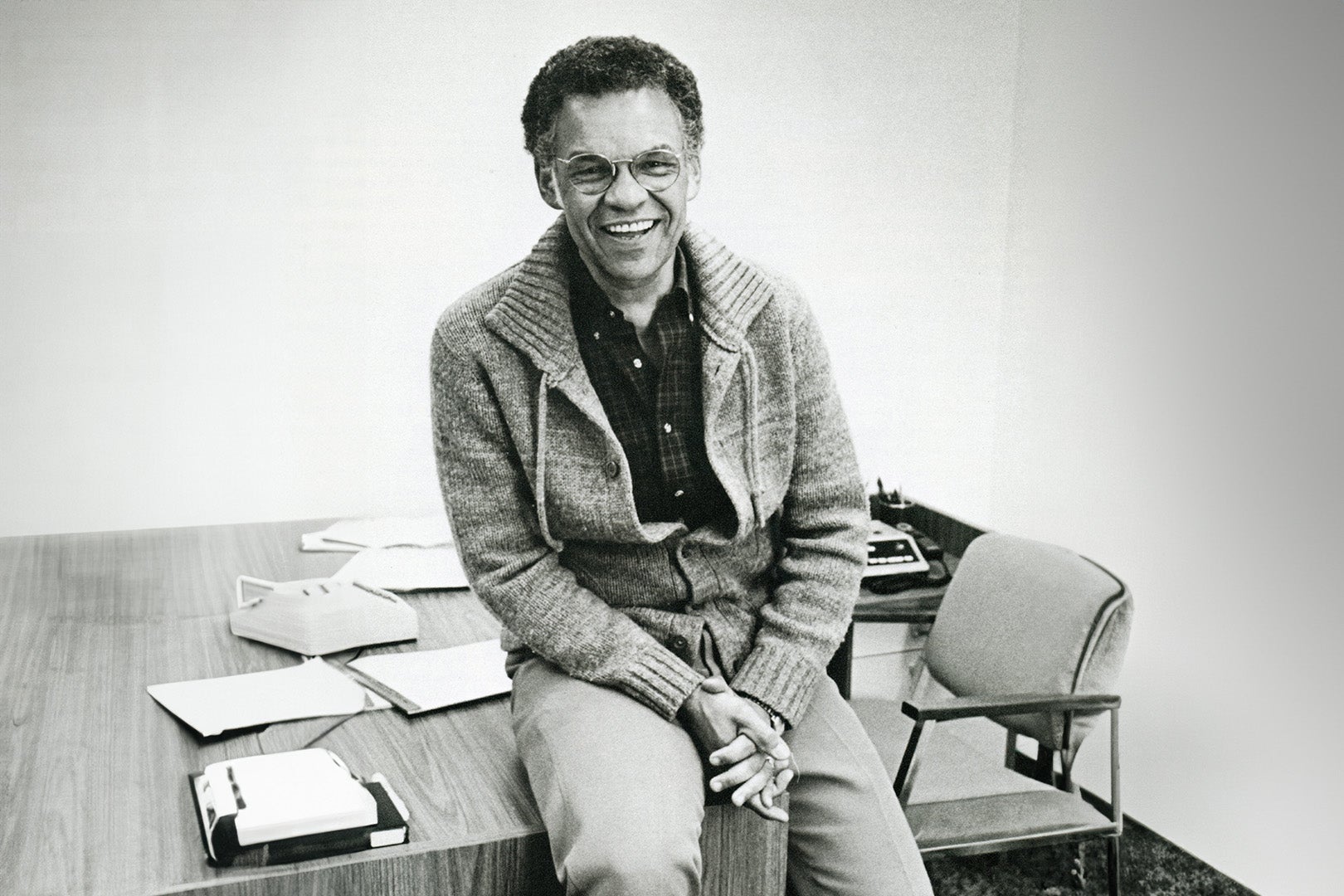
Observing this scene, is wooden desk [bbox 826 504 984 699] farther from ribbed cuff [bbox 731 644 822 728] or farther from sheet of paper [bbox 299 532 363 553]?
sheet of paper [bbox 299 532 363 553]

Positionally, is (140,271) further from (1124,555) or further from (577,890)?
(1124,555)

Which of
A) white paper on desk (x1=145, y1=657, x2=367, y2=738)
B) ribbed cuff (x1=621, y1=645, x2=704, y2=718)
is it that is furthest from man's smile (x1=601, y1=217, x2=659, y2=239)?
white paper on desk (x1=145, y1=657, x2=367, y2=738)

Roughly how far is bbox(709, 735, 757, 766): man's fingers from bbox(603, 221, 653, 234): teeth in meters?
0.67

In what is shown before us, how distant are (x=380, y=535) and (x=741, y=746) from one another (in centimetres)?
139


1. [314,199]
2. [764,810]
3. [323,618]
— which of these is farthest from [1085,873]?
[314,199]

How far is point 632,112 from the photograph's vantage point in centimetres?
155

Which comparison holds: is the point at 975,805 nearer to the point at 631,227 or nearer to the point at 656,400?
the point at 656,400

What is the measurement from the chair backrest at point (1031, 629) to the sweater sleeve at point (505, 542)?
90cm

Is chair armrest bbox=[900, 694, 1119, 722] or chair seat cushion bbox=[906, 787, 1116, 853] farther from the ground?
chair armrest bbox=[900, 694, 1119, 722]

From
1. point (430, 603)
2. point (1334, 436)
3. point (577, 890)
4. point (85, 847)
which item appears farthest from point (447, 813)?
point (1334, 436)

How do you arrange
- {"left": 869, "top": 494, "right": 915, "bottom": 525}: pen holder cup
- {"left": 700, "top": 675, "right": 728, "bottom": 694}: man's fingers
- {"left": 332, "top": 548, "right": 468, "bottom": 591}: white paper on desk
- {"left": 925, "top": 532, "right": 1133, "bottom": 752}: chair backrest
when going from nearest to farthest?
1. {"left": 700, "top": 675, "right": 728, "bottom": 694}: man's fingers
2. {"left": 925, "top": 532, "right": 1133, "bottom": 752}: chair backrest
3. {"left": 332, "top": 548, "right": 468, "bottom": 591}: white paper on desk
4. {"left": 869, "top": 494, "right": 915, "bottom": 525}: pen holder cup

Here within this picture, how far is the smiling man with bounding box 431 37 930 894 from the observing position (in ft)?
5.03

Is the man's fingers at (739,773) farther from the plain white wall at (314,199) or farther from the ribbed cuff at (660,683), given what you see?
the plain white wall at (314,199)

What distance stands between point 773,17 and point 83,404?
6.15 feet
